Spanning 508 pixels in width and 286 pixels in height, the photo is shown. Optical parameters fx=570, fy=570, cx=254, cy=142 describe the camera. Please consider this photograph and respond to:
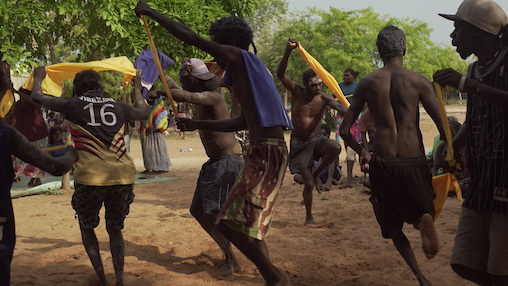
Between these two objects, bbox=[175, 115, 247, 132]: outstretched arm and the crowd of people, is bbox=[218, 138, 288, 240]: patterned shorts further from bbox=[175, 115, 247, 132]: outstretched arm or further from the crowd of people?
bbox=[175, 115, 247, 132]: outstretched arm

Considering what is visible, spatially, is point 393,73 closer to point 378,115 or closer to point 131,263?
point 378,115

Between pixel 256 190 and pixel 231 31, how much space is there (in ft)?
3.65

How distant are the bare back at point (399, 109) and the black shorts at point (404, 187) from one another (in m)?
0.07

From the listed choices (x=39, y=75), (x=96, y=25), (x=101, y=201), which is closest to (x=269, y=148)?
(x=101, y=201)

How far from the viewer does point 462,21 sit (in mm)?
3188

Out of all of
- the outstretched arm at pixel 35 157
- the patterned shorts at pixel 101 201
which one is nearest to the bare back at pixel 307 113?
the patterned shorts at pixel 101 201

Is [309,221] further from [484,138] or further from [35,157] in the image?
[35,157]

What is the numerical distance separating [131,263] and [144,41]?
5.42 meters

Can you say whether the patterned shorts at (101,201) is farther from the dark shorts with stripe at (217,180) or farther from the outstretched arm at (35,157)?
the outstretched arm at (35,157)

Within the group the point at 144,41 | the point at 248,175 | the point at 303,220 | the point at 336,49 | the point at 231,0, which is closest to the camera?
the point at 248,175

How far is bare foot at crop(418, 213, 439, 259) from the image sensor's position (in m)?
3.81

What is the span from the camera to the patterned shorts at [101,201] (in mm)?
4430

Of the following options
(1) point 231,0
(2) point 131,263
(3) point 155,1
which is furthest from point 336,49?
(2) point 131,263

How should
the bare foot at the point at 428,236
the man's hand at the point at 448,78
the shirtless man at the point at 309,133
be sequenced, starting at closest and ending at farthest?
the man's hand at the point at 448,78
the bare foot at the point at 428,236
the shirtless man at the point at 309,133
